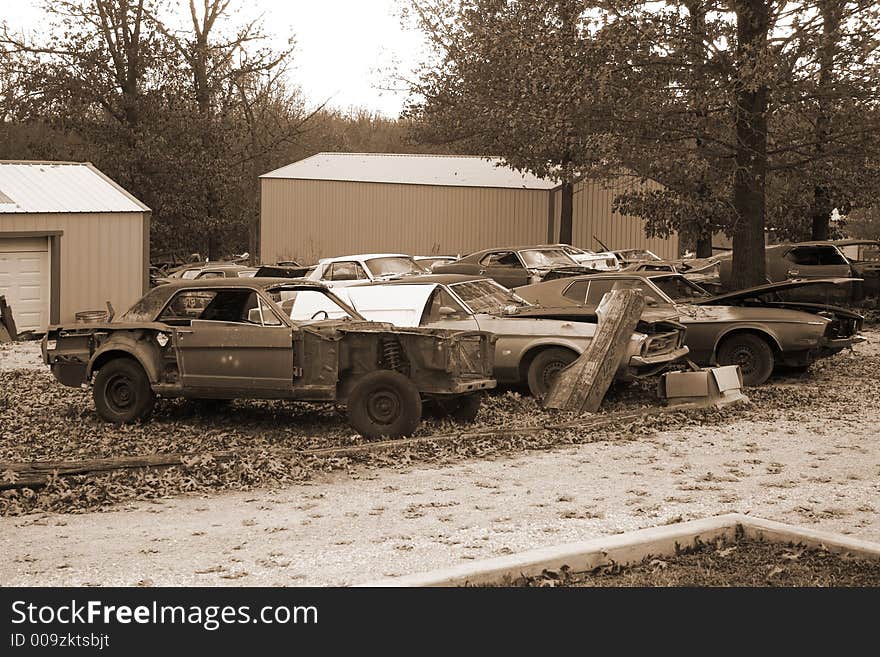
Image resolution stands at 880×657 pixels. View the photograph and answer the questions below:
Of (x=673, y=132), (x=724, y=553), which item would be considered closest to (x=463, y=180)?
(x=673, y=132)

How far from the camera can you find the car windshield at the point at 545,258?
87.1ft

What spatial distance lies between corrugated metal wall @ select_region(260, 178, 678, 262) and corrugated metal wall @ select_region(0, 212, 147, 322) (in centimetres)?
1542

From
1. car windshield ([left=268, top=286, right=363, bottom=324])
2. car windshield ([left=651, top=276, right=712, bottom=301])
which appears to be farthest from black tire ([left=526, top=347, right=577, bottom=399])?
car windshield ([left=651, top=276, right=712, bottom=301])

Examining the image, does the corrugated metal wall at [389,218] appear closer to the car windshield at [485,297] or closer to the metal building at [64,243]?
the metal building at [64,243]

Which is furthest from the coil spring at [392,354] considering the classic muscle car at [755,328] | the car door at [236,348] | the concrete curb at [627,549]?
the concrete curb at [627,549]

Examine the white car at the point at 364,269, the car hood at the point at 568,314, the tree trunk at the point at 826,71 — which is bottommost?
the car hood at the point at 568,314

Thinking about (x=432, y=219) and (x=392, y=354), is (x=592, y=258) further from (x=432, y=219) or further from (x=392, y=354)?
(x=392, y=354)

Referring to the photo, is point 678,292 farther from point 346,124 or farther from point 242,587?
point 346,124

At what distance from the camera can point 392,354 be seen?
11883 mm

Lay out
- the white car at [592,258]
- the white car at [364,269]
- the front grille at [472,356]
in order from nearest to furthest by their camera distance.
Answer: the front grille at [472,356] < the white car at [364,269] < the white car at [592,258]

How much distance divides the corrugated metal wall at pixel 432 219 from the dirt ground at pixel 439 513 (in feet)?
94.9

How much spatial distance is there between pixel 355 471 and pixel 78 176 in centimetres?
1977

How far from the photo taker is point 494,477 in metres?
9.68

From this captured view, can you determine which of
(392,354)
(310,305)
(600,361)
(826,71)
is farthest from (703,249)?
(392,354)
